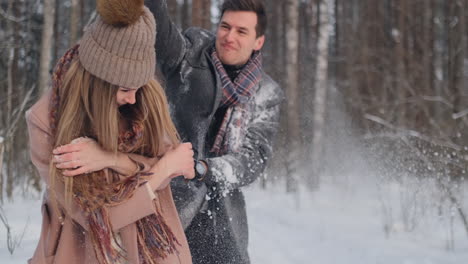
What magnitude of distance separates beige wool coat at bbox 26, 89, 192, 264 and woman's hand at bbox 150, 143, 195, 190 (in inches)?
1.7

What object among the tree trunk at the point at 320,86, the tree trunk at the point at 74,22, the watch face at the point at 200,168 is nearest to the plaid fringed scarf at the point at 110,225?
the watch face at the point at 200,168

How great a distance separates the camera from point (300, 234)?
6.20m

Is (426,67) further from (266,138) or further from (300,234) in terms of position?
(266,138)

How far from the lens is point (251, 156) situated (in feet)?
9.12

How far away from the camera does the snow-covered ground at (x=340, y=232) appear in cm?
507

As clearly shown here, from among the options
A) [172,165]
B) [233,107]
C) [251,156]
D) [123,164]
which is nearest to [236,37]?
[233,107]

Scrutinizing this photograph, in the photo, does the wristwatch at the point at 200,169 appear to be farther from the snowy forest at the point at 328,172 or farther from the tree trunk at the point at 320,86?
the tree trunk at the point at 320,86

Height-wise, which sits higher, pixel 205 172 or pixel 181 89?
pixel 181 89

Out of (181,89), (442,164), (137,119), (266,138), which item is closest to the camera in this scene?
(137,119)

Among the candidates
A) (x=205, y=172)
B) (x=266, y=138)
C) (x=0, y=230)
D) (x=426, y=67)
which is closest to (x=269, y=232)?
(x=0, y=230)

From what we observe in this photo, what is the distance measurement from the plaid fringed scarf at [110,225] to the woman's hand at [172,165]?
0.05 m

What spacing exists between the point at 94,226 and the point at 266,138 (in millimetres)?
1274

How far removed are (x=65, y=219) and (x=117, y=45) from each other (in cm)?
60

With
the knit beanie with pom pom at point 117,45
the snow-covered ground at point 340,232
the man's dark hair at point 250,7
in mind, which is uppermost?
the man's dark hair at point 250,7
